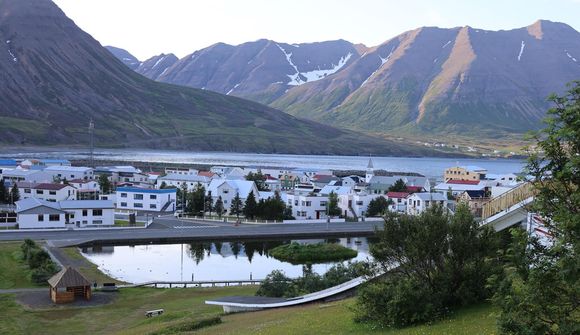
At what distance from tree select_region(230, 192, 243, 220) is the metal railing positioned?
57.9 meters

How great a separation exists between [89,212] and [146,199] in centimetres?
1598

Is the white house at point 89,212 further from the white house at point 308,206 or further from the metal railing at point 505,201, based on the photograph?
the metal railing at point 505,201

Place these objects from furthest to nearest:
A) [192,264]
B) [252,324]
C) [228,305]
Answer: [192,264] → [228,305] → [252,324]

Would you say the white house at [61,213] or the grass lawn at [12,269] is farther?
the white house at [61,213]

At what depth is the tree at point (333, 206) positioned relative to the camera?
83.0 meters

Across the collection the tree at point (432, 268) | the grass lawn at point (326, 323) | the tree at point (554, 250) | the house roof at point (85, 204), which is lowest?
the house roof at point (85, 204)

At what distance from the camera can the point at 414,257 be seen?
18219 millimetres

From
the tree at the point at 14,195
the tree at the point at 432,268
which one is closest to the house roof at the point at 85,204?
the tree at the point at 14,195

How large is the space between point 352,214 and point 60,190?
125 ft

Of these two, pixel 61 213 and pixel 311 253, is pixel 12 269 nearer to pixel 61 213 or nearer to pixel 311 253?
pixel 61 213

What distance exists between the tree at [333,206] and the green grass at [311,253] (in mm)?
23239

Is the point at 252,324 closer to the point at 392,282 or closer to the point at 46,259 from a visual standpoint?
the point at 392,282

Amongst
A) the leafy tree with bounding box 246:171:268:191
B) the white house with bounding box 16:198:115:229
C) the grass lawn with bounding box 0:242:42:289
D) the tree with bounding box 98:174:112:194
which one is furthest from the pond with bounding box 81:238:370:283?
the tree with bounding box 98:174:112:194

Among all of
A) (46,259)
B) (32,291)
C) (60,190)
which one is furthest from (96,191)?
(32,291)
